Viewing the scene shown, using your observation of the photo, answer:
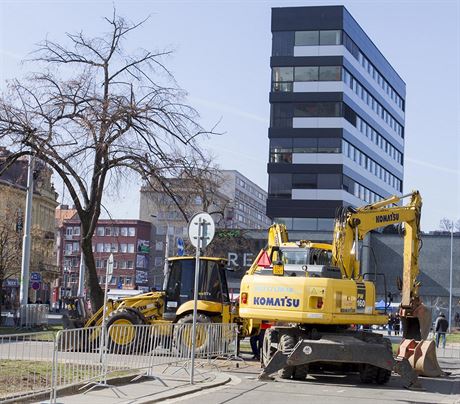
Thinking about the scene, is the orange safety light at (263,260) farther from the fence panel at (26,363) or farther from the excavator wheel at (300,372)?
the fence panel at (26,363)

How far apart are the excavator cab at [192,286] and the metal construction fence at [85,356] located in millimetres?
4078

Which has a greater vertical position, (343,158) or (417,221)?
(343,158)

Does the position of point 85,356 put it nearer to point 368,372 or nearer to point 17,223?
point 368,372

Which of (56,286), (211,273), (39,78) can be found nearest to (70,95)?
(39,78)

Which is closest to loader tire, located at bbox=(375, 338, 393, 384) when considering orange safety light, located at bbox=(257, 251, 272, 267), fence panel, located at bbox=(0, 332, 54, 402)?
orange safety light, located at bbox=(257, 251, 272, 267)

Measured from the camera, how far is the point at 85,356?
14086 mm

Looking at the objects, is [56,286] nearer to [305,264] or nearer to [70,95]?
[70,95]

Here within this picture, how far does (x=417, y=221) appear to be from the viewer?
70.2 ft

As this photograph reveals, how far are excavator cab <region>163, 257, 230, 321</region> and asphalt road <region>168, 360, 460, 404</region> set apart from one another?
13.3 feet

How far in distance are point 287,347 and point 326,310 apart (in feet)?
3.58

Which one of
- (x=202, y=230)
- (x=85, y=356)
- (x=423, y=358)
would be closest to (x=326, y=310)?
(x=202, y=230)

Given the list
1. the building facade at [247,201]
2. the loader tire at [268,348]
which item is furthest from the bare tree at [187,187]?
the building facade at [247,201]

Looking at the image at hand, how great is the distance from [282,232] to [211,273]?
2.24 meters

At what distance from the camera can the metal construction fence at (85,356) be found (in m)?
13.0
